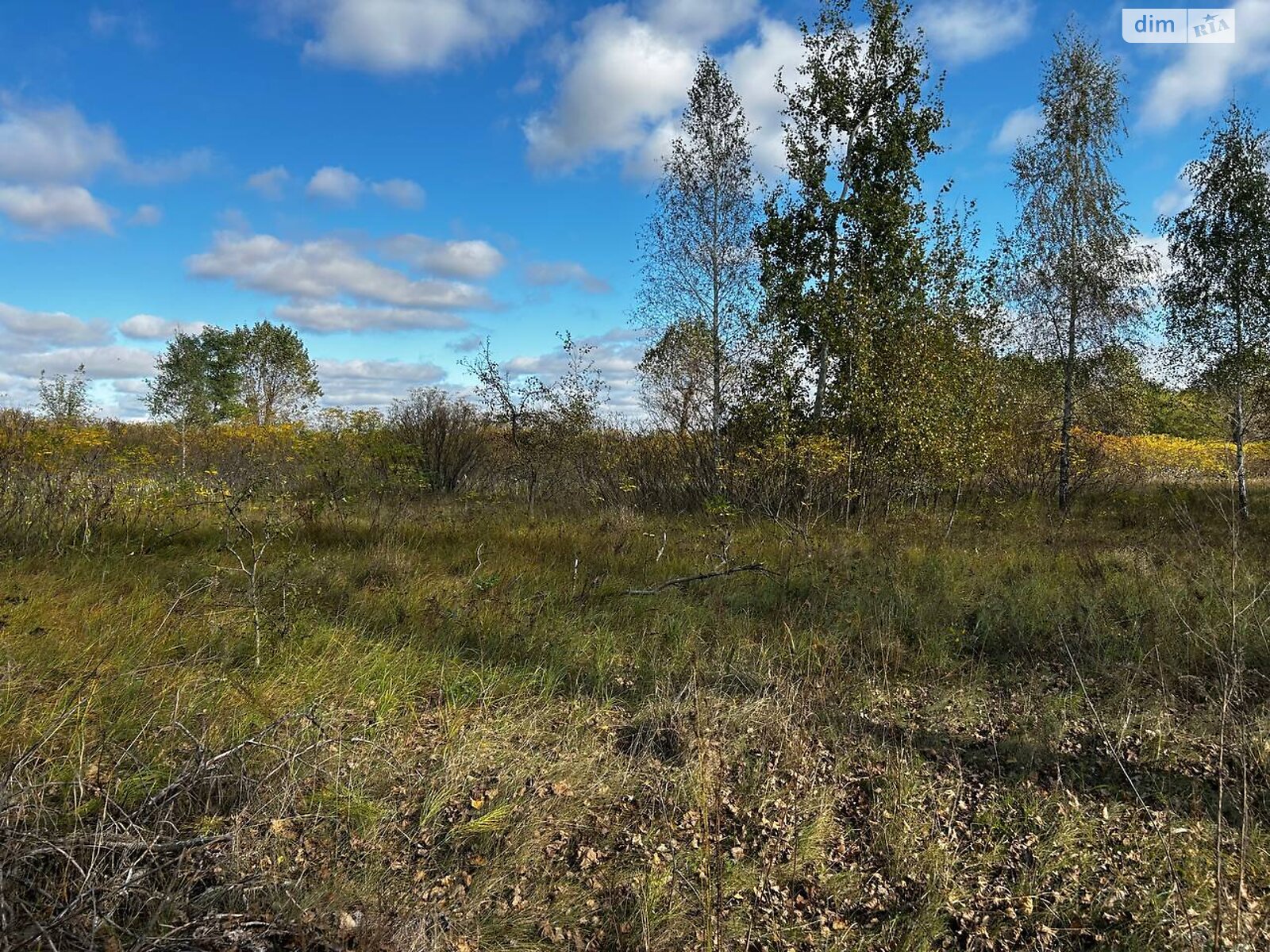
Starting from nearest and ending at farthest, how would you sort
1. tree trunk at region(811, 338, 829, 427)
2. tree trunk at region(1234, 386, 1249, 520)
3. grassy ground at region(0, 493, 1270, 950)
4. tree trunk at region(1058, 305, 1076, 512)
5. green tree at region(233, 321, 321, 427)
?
grassy ground at region(0, 493, 1270, 950) → tree trunk at region(811, 338, 829, 427) → tree trunk at region(1234, 386, 1249, 520) → tree trunk at region(1058, 305, 1076, 512) → green tree at region(233, 321, 321, 427)

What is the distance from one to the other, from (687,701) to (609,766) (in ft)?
2.22

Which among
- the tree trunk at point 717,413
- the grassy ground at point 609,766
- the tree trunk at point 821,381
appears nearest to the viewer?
the grassy ground at point 609,766

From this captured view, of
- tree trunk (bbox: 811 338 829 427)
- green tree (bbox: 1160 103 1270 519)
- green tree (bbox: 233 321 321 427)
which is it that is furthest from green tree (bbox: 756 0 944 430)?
green tree (bbox: 233 321 321 427)

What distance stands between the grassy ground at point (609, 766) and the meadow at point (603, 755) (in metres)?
0.02

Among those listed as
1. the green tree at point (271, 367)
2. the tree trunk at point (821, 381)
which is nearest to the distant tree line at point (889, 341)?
the tree trunk at point (821, 381)

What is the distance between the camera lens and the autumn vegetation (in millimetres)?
2240

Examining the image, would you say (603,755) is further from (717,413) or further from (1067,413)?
(1067,413)

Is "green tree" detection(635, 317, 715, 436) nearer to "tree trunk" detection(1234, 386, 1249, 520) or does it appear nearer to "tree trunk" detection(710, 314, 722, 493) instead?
"tree trunk" detection(710, 314, 722, 493)

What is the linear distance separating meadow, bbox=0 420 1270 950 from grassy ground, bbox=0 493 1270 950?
18 millimetres

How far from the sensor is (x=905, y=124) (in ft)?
37.7

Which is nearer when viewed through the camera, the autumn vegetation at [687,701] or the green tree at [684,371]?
the autumn vegetation at [687,701]

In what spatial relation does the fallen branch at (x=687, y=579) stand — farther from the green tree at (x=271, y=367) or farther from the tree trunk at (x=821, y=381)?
the green tree at (x=271, y=367)

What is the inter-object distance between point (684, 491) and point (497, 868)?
10315mm

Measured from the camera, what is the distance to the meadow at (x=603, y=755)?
85.9 inches
